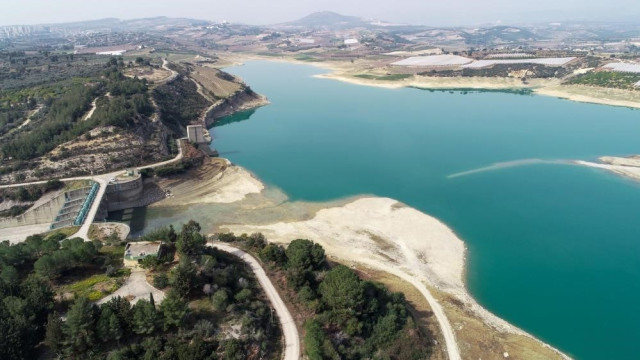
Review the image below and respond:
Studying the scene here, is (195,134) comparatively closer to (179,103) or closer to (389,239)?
(179,103)

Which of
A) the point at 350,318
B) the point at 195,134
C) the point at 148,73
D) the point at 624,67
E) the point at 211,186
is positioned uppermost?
the point at 624,67

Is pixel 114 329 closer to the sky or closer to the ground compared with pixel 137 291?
closer to the sky

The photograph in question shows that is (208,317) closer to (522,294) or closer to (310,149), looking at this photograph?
(522,294)

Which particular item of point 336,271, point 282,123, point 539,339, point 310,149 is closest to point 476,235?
point 539,339

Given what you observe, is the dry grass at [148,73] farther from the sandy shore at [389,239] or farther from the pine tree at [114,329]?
the pine tree at [114,329]

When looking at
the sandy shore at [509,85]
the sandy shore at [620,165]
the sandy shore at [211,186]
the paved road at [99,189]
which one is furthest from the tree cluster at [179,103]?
the sandy shore at [620,165]

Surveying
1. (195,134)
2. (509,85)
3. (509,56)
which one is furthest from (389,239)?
(509,56)
